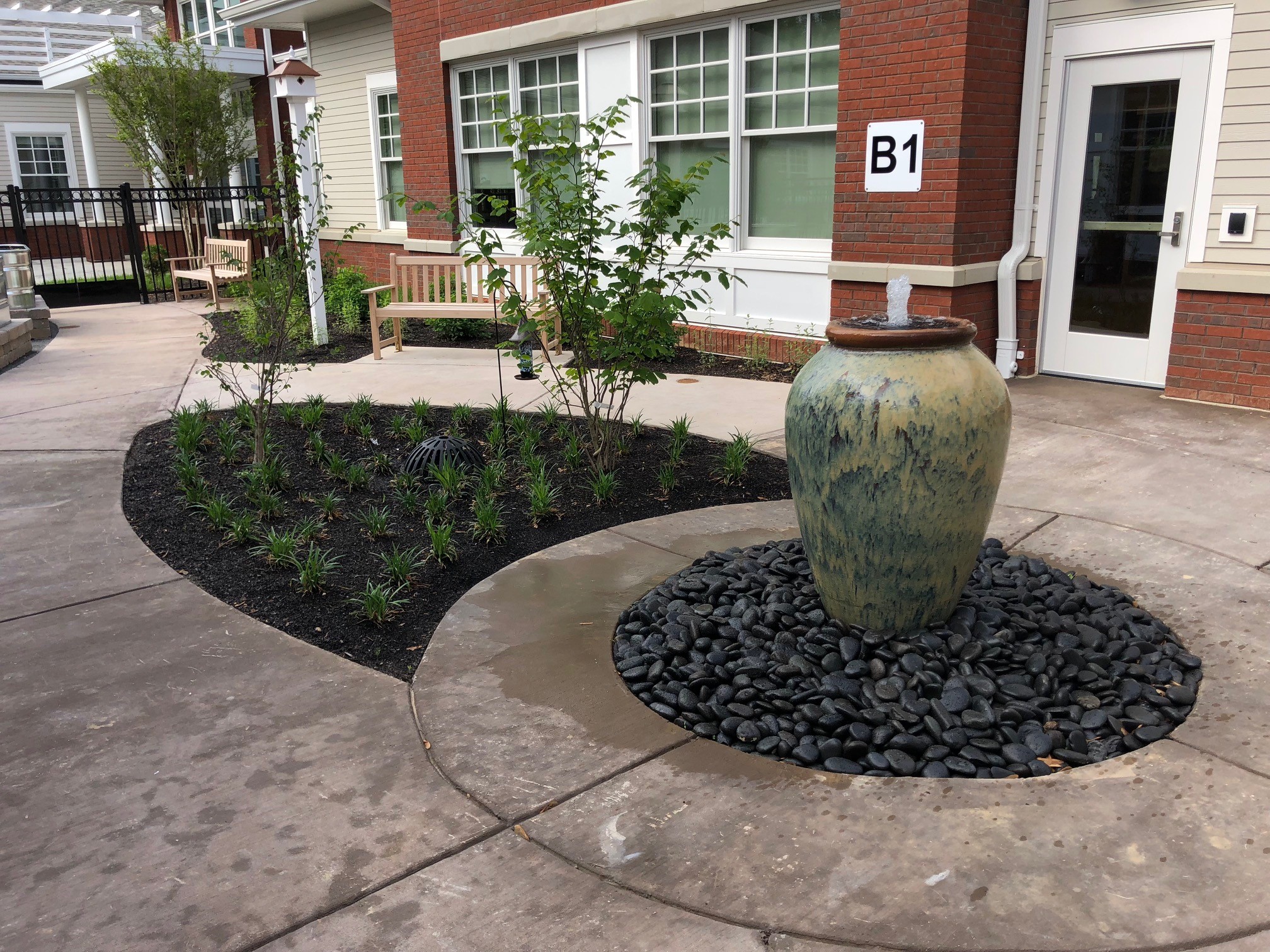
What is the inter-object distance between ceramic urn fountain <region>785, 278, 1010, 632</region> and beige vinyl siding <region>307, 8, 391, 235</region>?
40.4 feet

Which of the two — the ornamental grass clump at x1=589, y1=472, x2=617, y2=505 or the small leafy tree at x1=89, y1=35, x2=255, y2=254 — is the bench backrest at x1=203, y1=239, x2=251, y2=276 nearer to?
the small leafy tree at x1=89, y1=35, x2=255, y2=254

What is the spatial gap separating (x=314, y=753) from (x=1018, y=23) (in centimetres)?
739

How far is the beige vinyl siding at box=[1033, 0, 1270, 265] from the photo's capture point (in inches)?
260

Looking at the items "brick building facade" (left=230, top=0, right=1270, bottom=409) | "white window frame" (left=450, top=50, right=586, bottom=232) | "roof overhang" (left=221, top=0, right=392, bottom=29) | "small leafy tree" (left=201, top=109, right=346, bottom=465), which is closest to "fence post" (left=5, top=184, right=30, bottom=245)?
"roof overhang" (left=221, top=0, right=392, bottom=29)

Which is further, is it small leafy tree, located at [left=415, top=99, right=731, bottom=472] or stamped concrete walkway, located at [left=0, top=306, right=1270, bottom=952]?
small leafy tree, located at [left=415, top=99, right=731, bottom=472]

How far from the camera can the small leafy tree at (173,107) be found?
17.1 metres

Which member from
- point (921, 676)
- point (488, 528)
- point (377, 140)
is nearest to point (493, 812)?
point (921, 676)

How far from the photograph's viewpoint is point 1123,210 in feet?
24.9

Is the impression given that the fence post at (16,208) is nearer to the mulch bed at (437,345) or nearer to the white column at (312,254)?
the mulch bed at (437,345)

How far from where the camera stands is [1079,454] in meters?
6.24

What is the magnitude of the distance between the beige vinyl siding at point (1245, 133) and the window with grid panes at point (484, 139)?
7.15m

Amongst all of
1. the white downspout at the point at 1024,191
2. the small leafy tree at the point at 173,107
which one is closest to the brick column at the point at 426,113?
the small leafy tree at the point at 173,107

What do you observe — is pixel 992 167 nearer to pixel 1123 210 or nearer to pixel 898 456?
pixel 1123 210

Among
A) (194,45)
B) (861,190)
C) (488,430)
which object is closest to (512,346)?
(488,430)
